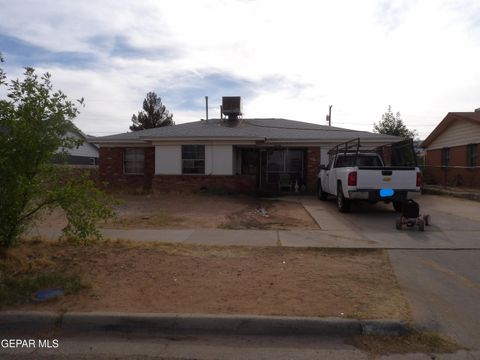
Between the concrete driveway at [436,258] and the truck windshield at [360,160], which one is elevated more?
the truck windshield at [360,160]

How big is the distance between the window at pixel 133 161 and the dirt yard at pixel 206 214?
4.31 metres

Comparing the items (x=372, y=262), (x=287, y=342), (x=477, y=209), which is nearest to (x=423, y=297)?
(x=372, y=262)

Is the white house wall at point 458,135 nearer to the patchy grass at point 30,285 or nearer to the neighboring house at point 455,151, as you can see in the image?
the neighboring house at point 455,151

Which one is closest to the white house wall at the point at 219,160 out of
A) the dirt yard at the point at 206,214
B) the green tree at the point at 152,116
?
the dirt yard at the point at 206,214

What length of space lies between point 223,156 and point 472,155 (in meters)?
12.6

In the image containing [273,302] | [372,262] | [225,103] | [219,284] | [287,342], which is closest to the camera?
[287,342]

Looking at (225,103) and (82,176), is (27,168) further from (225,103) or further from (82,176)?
(225,103)

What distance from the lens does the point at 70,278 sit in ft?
18.4

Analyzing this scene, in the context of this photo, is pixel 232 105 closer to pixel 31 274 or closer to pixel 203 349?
pixel 31 274

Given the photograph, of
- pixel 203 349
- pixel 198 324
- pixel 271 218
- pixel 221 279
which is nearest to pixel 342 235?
pixel 271 218

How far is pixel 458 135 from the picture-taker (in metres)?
22.9

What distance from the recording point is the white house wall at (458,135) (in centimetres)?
2095

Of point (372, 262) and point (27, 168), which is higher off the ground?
point (27, 168)

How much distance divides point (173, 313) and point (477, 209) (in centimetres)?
1229
